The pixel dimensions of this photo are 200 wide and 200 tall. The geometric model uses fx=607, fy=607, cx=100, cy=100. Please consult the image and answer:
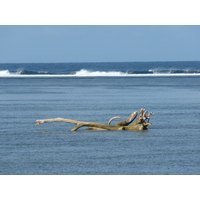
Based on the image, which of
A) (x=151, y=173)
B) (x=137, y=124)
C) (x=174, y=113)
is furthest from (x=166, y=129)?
(x=151, y=173)

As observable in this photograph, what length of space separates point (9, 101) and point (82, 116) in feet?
48.6

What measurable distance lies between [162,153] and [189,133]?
5.65 m

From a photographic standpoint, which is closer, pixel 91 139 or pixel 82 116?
pixel 91 139

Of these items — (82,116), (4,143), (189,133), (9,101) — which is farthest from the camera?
(9,101)

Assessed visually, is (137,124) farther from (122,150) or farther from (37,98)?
(37,98)

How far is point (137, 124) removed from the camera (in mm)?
32156

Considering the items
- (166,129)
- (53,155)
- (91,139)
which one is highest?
(166,129)

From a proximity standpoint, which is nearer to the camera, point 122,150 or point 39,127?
point 122,150

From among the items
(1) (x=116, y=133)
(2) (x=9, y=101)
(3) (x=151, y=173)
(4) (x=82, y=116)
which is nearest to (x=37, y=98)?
(2) (x=9, y=101)

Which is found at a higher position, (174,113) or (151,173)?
(174,113)

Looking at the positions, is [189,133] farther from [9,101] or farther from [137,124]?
[9,101]

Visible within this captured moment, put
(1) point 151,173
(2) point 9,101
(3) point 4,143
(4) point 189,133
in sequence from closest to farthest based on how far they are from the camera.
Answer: (1) point 151,173 → (3) point 4,143 → (4) point 189,133 → (2) point 9,101

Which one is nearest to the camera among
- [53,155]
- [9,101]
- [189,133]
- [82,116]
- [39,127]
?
[53,155]

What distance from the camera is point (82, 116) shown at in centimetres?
3922
